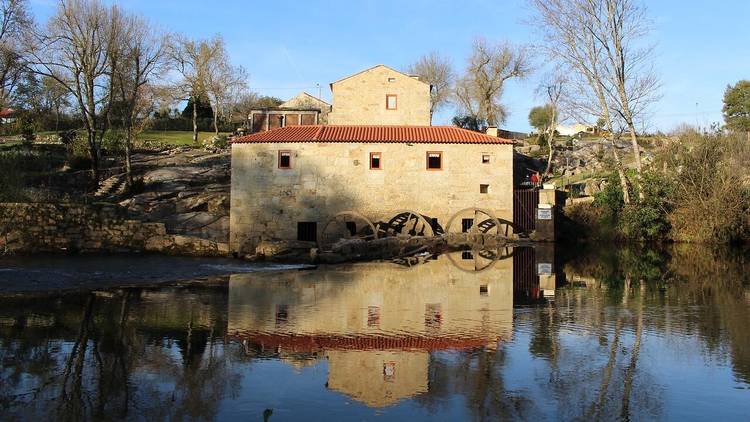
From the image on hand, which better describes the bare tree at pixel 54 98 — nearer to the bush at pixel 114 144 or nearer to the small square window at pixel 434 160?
the bush at pixel 114 144

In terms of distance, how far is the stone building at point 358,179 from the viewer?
2986 centimetres

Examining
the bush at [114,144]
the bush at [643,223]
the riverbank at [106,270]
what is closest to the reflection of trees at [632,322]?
the riverbank at [106,270]

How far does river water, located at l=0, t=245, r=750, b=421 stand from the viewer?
6191 mm

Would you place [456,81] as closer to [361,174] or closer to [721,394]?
[361,174]

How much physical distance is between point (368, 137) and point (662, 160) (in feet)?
50.5

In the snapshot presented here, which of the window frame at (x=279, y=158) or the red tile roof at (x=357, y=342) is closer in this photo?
the red tile roof at (x=357, y=342)

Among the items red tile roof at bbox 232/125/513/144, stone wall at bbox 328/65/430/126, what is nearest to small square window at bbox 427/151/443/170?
red tile roof at bbox 232/125/513/144

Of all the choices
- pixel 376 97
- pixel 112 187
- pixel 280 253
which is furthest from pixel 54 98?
pixel 280 253

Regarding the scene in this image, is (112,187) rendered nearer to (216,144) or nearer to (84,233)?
(216,144)

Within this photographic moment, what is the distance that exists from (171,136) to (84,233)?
37.5 m

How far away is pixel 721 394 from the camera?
661 cm

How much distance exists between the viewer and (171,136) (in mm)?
56750

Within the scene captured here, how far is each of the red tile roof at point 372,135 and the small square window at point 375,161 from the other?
65 cm

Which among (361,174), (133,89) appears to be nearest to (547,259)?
(361,174)
